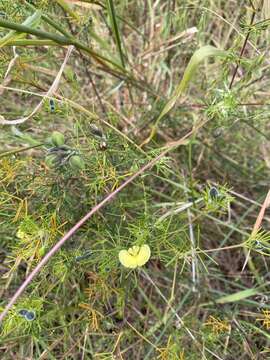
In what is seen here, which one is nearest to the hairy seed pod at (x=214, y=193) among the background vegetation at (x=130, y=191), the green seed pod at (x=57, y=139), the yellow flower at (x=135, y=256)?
the background vegetation at (x=130, y=191)

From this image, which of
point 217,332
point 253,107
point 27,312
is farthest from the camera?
point 253,107

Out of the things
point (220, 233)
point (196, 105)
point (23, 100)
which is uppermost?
point (196, 105)

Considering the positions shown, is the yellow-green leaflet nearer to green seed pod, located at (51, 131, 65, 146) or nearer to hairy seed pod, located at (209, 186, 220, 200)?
green seed pod, located at (51, 131, 65, 146)

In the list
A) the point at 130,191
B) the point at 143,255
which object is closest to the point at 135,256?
the point at 143,255

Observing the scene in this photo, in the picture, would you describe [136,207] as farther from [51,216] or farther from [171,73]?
[171,73]

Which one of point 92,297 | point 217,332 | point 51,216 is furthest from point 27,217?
point 217,332

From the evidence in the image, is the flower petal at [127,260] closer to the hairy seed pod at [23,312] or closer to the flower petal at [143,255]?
the flower petal at [143,255]

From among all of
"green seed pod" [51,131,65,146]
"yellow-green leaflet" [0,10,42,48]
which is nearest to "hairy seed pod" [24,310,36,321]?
"green seed pod" [51,131,65,146]
